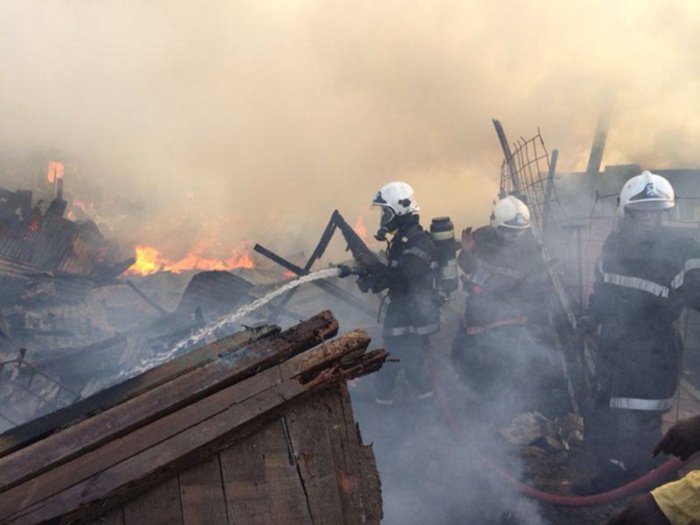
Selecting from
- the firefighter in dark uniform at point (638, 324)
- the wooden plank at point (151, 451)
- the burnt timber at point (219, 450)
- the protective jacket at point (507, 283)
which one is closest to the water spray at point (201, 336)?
the protective jacket at point (507, 283)

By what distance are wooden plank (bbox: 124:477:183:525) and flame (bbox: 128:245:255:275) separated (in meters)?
9.18

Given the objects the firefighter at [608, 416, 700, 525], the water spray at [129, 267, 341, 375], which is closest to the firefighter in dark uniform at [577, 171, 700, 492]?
the firefighter at [608, 416, 700, 525]

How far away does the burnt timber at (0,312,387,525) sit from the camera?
143 cm

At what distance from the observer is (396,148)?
13.6 metres

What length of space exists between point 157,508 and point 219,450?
8.9 inches

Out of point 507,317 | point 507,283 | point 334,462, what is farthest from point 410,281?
point 334,462

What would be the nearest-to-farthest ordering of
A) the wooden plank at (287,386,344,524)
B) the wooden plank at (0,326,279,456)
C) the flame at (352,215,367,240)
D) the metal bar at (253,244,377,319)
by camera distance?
the wooden plank at (287,386,344,524) < the wooden plank at (0,326,279,456) < the metal bar at (253,244,377,319) < the flame at (352,215,367,240)

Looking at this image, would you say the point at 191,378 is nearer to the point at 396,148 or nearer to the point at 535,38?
the point at 396,148

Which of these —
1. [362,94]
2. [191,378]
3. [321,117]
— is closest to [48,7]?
[321,117]

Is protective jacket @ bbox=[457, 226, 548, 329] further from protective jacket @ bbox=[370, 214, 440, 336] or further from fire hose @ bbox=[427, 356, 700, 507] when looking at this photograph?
fire hose @ bbox=[427, 356, 700, 507]

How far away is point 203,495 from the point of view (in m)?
1.53

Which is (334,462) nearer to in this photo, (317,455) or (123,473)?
(317,455)

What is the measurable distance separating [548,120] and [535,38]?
2069mm

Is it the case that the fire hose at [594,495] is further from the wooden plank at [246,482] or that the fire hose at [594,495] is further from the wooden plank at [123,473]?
the wooden plank at [123,473]
